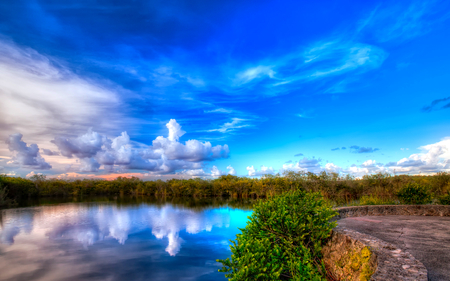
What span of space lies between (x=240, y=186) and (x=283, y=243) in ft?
169

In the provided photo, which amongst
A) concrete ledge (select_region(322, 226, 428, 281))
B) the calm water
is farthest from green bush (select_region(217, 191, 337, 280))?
the calm water

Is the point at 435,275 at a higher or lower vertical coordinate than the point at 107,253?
higher

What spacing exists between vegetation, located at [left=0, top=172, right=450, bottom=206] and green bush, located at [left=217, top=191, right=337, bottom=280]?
29.0ft

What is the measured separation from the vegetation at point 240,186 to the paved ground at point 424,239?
4.18 meters

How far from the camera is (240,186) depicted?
178 ft

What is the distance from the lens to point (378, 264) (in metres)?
2.76

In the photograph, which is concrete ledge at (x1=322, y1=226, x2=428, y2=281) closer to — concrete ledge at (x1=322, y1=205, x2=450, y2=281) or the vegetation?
concrete ledge at (x1=322, y1=205, x2=450, y2=281)

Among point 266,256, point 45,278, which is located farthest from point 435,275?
point 45,278

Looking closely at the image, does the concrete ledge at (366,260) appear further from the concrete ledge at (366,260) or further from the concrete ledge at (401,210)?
the concrete ledge at (401,210)

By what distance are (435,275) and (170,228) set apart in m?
16.0

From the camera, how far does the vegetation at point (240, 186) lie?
1742 cm

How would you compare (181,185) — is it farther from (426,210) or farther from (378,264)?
(378,264)

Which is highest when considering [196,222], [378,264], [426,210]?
[378,264]

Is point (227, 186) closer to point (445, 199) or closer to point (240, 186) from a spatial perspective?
point (240, 186)
